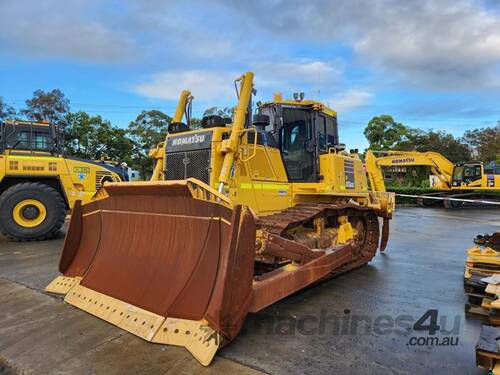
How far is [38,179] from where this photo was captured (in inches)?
349

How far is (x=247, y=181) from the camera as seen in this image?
16.1ft

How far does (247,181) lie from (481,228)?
426 inches

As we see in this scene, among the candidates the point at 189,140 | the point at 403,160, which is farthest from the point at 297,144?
→ the point at 403,160

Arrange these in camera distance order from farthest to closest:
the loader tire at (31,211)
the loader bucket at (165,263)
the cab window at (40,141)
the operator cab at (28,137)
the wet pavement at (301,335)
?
1. the cab window at (40,141)
2. the operator cab at (28,137)
3. the loader tire at (31,211)
4. the loader bucket at (165,263)
5. the wet pavement at (301,335)

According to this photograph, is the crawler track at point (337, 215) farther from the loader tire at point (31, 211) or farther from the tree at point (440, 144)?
the tree at point (440, 144)

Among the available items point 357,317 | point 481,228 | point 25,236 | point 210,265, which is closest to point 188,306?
point 210,265

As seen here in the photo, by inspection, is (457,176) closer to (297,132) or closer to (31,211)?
(297,132)

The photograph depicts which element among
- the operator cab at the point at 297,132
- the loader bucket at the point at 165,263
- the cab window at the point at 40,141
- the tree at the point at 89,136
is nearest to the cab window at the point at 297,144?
the operator cab at the point at 297,132

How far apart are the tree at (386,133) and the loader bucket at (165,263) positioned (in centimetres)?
3738

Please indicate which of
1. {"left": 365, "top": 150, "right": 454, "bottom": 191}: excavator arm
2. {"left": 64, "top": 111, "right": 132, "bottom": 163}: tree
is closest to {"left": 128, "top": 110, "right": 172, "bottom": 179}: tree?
{"left": 64, "top": 111, "right": 132, "bottom": 163}: tree

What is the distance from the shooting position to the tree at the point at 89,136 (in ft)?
73.4

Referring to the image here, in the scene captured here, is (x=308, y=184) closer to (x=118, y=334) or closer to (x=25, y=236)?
(x=118, y=334)

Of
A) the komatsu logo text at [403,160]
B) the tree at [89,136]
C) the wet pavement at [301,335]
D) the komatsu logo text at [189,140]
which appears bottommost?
the wet pavement at [301,335]

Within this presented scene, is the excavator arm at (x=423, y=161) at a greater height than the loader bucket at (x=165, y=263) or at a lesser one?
greater
